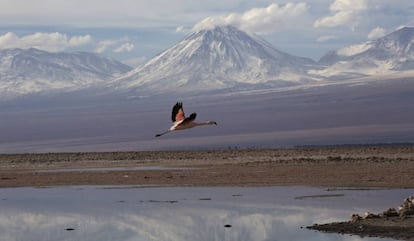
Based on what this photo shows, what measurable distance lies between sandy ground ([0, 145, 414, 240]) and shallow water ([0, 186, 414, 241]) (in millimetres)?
2752

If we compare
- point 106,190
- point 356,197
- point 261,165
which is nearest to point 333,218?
point 356,197

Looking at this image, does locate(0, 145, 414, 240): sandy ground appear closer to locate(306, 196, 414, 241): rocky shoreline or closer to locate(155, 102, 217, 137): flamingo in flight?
locate(306, 196, 414, 241): rocky shoreline

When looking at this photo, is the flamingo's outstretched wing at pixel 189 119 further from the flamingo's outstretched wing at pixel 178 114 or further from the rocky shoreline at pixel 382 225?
the rocky shoreline at pixel 382 225

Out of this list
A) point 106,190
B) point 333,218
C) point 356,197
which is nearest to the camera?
point 333,218

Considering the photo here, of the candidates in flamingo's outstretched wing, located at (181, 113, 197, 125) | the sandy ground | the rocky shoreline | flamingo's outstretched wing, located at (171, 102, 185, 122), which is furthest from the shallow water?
flamingo's outstretched wing, located at (181, 113, 197, 125)

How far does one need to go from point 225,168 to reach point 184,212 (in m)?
15.4

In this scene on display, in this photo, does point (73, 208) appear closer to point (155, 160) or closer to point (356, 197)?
point (356, 197)

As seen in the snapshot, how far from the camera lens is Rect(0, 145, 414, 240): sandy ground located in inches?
1320

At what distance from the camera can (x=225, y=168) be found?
40188 millimetres

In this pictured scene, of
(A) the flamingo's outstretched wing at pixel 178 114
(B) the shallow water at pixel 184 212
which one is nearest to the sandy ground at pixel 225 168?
(B) the shallow water at pixel 184 212

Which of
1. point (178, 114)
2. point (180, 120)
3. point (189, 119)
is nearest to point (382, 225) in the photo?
point (178, 114)

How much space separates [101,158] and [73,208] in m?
25.2

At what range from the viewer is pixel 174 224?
22.6m

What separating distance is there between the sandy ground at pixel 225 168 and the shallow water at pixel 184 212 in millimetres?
2752
